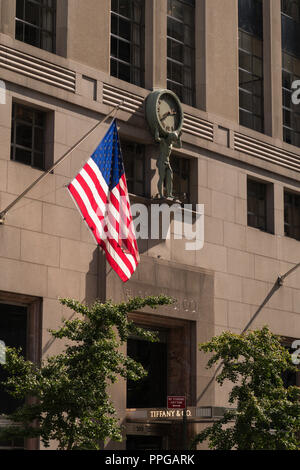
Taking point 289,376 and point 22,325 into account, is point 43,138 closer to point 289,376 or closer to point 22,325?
point 22,325

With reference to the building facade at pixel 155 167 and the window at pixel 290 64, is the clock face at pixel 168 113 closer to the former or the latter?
the building facade at pixel 155 167

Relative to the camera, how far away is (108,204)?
98.6ft

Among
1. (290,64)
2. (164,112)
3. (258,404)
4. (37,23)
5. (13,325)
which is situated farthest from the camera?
(290,64)

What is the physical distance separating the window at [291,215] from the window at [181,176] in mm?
6075

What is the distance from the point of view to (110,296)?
32.5 metres

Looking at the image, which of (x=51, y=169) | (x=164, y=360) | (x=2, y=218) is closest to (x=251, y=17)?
(x=164, y=360)

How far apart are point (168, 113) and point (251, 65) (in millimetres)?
7149

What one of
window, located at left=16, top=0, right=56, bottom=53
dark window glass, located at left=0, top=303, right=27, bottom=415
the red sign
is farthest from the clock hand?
the red sign

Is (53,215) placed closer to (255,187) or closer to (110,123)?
(110,123)

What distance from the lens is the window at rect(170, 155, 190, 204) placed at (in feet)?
Answer: 121

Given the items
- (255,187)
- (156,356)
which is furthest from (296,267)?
(156,356)

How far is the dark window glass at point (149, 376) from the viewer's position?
34.3 metres

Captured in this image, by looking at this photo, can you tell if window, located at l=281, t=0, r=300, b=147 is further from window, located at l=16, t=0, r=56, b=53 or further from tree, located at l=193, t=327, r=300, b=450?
tree, located at l=193, t=327, r=300, b=450
